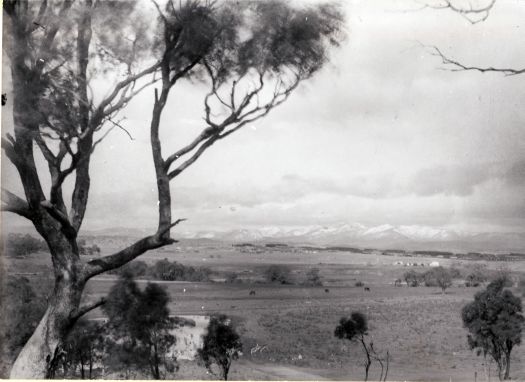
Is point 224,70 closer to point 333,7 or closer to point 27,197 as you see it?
point 333,7

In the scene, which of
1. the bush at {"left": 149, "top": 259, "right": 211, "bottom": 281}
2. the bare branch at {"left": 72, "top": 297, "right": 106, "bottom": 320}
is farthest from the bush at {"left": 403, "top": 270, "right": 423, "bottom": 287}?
the bare branch at {"left": 72, "top": 297, "right": 106, "bottom": 320}

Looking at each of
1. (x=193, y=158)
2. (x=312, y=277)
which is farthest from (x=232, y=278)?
(x=193, y=158)

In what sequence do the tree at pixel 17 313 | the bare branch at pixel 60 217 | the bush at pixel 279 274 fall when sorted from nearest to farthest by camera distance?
the bare branch at pixel 60 217, the tree at pixel 17 313, the bush at pixel 279 274

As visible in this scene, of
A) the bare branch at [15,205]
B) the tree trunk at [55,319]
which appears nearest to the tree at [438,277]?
the tree trunk at [55,319]

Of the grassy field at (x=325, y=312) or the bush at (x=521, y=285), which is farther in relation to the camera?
the bush at (x=521, y=285)

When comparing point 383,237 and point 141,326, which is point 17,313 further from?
point 383,237

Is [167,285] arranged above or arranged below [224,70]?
below

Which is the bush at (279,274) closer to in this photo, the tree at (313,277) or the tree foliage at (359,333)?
the tree at (313,277)

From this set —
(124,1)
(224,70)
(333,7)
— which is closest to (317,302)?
(224,70)
